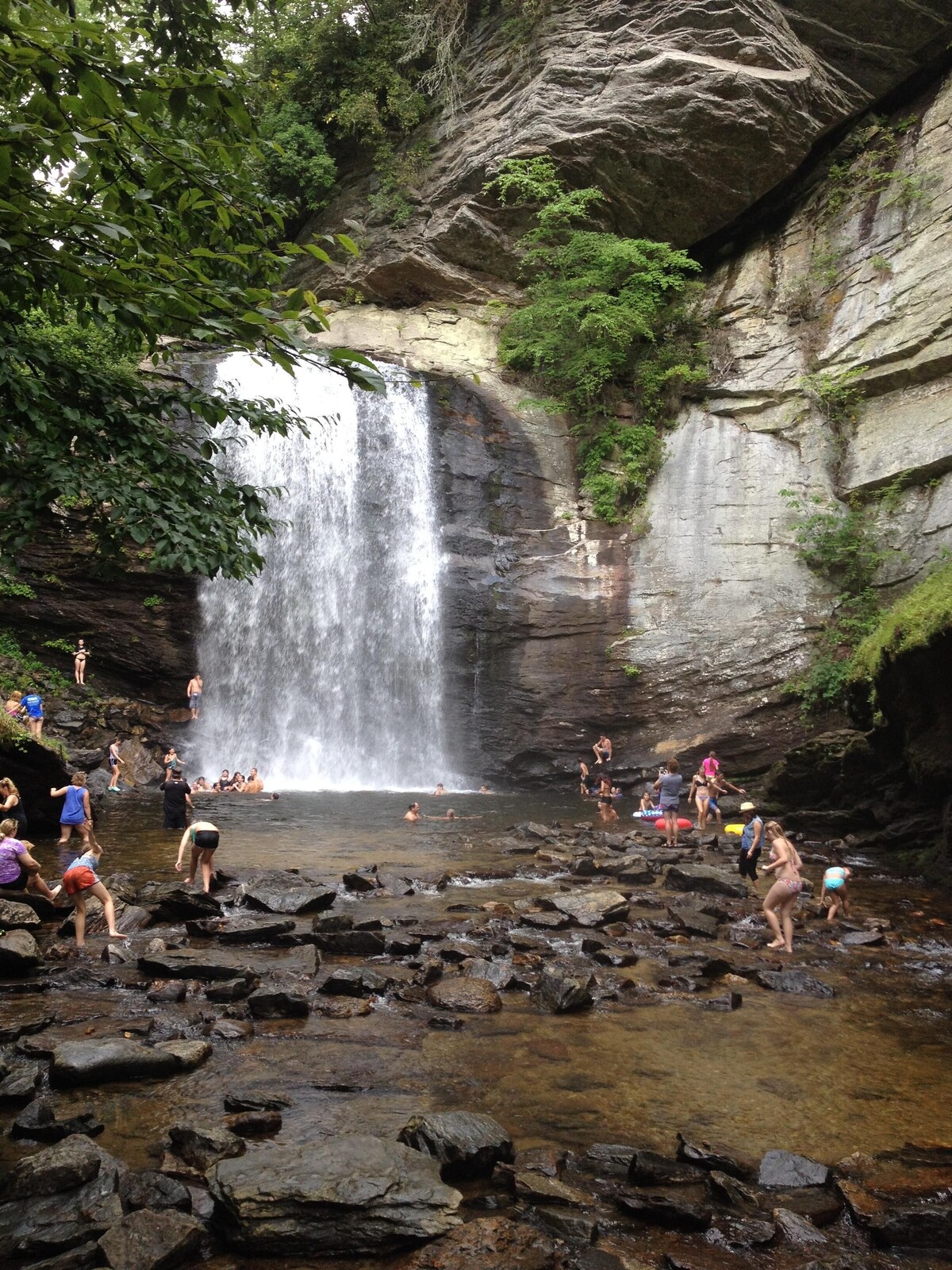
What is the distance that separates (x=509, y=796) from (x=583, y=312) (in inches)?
581

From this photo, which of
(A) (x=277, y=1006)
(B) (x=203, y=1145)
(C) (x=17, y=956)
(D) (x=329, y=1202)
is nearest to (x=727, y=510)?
(A) (x=277, y=1006)

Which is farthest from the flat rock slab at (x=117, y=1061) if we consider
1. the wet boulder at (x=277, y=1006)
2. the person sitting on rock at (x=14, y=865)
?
the person sitting on rock at (x=14, y=865)

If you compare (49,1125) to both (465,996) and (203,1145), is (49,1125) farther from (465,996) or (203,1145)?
(465,996)

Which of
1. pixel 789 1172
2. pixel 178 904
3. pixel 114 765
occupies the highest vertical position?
pixel 114 765

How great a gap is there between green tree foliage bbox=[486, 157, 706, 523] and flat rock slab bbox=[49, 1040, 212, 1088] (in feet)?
64.3

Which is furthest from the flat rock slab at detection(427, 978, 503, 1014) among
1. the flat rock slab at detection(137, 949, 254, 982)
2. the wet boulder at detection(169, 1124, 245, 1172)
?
the wet boulder at detection(169, 1124, 245, 1172)

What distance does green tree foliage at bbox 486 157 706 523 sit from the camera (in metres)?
23.4

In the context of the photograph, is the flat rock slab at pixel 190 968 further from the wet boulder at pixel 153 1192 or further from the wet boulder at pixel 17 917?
the wet boulder at pixel 153 1192

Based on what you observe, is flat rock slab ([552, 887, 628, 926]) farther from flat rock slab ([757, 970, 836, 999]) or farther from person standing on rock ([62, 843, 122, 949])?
person standing on rock ([62, 843, 122, 949])

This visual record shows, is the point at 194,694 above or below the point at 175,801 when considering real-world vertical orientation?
above

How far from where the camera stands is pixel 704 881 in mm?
10836

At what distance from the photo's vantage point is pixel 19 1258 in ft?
10.1

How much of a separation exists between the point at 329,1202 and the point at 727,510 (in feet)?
67.6

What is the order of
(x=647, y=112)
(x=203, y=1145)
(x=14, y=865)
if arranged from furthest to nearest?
(x=647, y=112) → (x=14, y=865) → (x=203, y=1145)
